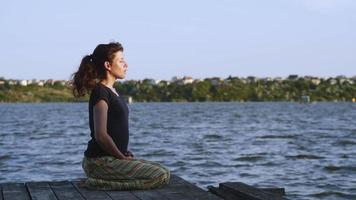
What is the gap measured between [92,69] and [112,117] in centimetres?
61

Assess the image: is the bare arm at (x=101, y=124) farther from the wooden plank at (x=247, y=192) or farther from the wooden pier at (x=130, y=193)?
the wooden plank at (x=247, y=192)

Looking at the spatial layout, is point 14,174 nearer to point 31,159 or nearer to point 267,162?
point 31,159

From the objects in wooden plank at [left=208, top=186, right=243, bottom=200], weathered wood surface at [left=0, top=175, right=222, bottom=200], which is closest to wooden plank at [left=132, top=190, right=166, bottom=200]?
weathered wood surface at [left=0, top=175, right=222, bottom=200]

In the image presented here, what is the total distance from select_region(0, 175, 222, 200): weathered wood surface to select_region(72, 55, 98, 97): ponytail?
116cm

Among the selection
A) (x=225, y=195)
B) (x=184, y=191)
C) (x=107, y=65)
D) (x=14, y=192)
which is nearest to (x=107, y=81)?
(x=107, y=65)

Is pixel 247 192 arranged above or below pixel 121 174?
below

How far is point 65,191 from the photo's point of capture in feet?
26.9

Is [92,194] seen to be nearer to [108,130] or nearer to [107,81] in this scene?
[108,130]

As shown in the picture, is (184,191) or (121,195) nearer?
(121,195)

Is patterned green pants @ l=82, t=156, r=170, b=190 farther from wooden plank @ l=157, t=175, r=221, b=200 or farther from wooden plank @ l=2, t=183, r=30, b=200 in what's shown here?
wooden plank @ l=2, t=183, r=30, b=200

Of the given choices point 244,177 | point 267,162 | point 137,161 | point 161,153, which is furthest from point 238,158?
point 137,161

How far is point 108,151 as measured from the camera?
7945 mm

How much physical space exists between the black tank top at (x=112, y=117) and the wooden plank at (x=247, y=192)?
1.37 m

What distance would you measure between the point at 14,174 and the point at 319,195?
29.8ft
